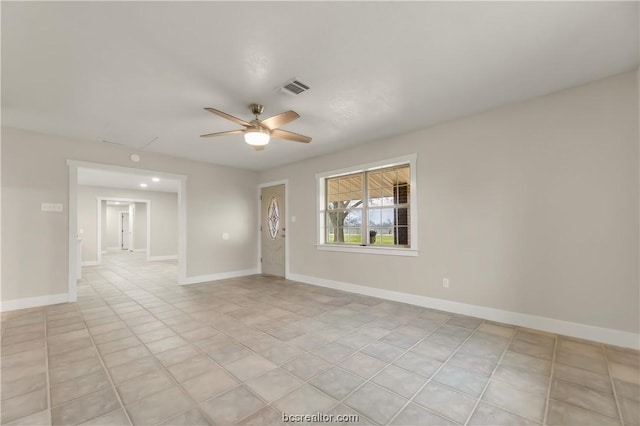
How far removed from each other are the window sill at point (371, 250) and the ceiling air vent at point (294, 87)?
→ 274cm

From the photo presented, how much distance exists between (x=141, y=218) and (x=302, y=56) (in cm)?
1297

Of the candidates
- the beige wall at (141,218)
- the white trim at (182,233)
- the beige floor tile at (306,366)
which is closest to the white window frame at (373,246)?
the beige floor tile at (306,366)

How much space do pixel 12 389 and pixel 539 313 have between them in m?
4.85

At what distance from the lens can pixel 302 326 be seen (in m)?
3.17

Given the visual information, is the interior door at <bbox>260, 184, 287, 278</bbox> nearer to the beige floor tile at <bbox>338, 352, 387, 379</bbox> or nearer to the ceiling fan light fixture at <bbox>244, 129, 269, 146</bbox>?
the ceiling fan light fixture at <bbox>244, 129, 269, 146</bbox>

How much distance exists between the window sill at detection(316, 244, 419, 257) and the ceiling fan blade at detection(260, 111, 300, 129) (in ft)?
8.44

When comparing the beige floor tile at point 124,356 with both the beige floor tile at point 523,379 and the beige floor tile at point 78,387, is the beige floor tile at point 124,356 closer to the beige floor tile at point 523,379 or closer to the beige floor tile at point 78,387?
the beige floor tile at point 78,387

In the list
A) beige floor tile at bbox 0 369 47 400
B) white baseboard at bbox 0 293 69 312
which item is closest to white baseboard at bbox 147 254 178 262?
white baseboard at bbox 0 293 69 312

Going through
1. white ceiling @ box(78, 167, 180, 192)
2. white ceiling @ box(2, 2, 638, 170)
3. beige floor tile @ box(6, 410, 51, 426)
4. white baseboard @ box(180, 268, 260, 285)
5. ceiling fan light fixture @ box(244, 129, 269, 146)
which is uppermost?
white ceiling @ box(2, 2, 638, 170)

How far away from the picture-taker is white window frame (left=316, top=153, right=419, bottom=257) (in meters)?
4.03

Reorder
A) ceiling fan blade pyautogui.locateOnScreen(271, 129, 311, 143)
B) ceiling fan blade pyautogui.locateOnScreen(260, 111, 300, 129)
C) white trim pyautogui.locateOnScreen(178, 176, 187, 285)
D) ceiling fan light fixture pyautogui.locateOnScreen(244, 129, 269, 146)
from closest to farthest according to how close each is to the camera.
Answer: ceiling fan blade pyautogui.locateOnScreen(260, 111, 300, 129), ceiling fan light fixture pyautogui.locateOnScreen(244, 129, 269, 146), ceiling fan blade pyautogui.locateOnScreen(271, 129, 311, 143), white trim pyautogui.locateOnScreen(178, 176, 187, 285)

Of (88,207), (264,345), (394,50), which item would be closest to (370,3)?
(394,50)

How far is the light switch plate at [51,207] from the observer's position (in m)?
4.11

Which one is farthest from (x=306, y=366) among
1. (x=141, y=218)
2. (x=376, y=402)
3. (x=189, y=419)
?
(x=141, y=218)
